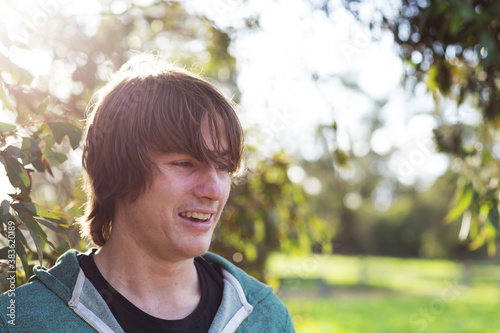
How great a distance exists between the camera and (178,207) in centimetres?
125

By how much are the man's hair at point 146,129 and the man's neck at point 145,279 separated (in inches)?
5.1

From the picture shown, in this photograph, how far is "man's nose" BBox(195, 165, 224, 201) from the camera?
126 centimetres

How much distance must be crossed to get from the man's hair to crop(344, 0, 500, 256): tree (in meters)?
1.23

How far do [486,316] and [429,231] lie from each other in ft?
31.7

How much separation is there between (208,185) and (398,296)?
17480 mm

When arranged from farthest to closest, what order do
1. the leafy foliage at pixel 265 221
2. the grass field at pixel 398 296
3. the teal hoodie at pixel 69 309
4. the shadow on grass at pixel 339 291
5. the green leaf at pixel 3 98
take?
1. the shadow on grass at pixel 339 291
2. the grass field at pixel 398 296
3. the leafy foliage at pixel 265 221
4. the green leaf at pixel 3 98
5. the teal hoodie at pixel 69 309

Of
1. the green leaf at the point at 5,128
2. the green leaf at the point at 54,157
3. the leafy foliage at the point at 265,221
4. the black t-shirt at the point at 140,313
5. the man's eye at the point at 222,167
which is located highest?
the green leaf at the point at 5,128

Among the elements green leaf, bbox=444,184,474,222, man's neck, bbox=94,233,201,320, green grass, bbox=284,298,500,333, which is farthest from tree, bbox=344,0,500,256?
green grass, bbox=284,298,500,333

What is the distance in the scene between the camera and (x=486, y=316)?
42.8 feet

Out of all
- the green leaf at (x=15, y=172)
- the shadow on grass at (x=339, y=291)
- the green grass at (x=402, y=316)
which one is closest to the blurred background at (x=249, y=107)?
the green leaf at (x=15, y=172)

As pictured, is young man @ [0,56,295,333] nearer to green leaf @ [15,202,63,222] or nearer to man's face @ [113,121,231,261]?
man's face @ [113,121,231,261]

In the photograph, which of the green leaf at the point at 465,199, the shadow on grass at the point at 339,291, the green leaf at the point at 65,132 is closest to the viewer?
the green leaf at the point at 65,132

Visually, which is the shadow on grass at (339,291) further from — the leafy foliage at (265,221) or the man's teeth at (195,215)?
the man's teeth at (195,215)

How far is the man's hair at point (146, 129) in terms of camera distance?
1261 millimetres
